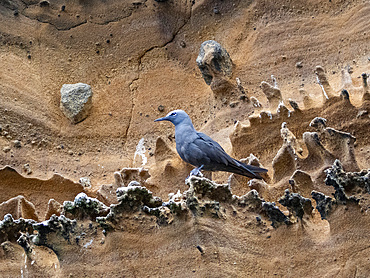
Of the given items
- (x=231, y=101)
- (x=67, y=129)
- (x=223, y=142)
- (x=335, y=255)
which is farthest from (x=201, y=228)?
(x=67, y=129)

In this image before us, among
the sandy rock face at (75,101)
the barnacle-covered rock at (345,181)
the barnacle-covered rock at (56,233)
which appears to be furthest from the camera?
the sandy rock face at (75,101)

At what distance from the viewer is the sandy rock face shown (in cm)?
656

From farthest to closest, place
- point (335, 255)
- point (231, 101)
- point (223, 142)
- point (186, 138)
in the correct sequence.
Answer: point (231, 101) → point (223, 142) → point (186, 138) → point (335, 255)

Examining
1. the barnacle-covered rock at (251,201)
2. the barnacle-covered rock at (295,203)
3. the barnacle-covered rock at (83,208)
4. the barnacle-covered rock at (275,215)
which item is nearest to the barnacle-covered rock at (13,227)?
the barnacle-covered rock at (83,208)

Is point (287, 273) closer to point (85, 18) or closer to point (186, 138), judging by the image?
point (186, 138)

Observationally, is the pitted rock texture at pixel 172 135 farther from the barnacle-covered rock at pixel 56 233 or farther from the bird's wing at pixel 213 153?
the bird's wing at pixel 213 153

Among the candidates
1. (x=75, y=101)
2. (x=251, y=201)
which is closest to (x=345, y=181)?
(x=251, y=201)

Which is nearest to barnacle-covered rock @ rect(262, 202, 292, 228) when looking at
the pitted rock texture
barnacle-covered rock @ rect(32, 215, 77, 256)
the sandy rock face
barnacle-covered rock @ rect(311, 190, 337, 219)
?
the pitted rock texture

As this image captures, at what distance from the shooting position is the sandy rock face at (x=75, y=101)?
656 centimetres

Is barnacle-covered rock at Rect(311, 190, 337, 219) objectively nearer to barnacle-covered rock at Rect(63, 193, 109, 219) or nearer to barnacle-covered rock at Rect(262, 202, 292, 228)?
barnacle-covered rock at Rect(262, 202, 292, 228)

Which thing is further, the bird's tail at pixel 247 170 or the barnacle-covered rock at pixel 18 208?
the barnacle-covered rock at pixel 18 208

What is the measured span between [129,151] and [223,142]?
1104mm

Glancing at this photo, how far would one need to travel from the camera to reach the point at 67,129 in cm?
656

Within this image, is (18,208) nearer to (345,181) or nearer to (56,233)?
(56,233)
